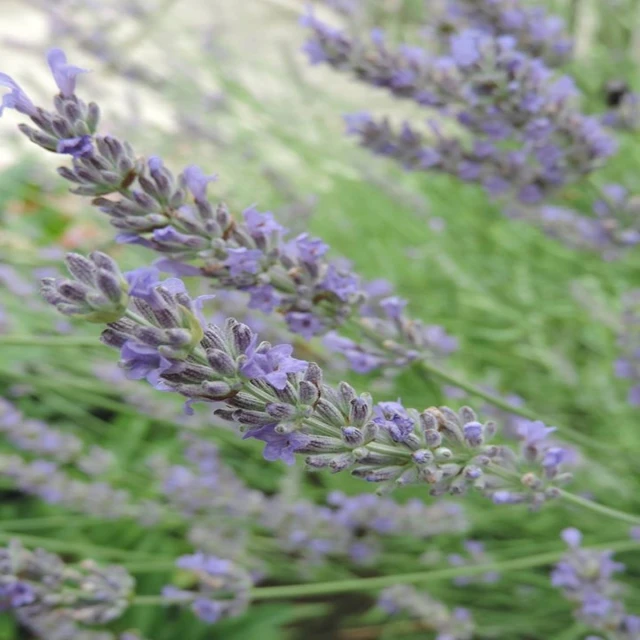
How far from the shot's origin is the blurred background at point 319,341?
175cm

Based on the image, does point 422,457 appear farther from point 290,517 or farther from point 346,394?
point 290,517

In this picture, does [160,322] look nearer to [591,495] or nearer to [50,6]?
[591,495]

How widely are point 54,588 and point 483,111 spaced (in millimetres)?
977

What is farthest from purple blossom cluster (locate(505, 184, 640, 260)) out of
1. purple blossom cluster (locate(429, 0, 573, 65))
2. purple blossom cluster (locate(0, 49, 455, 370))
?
purple blossom cluster (locate(0, 49, 455, 370))

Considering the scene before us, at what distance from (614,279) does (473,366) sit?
50 cm

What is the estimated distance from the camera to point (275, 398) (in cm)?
62

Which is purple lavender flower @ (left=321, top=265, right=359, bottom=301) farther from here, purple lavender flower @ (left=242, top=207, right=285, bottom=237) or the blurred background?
the blurred background

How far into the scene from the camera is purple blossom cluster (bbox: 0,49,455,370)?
27.6 inches

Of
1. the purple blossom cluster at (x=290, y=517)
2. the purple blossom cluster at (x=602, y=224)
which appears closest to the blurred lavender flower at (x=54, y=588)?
the purple blossom cluster at (x=290, y=517)

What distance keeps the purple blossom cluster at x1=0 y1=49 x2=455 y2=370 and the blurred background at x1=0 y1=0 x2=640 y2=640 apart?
0.51 meters

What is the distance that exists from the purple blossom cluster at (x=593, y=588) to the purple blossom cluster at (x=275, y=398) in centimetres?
53

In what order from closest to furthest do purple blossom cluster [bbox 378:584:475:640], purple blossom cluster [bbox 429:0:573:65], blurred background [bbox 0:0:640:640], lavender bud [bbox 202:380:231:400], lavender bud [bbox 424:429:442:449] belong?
lavender bud [bbox 202:380:231:400] < lavender bud [bbox 424:429:442:449] < purple blossom cluster [bbox 429:0:573:65] < purple blossom cluster [bbox 378:584:475:640] < blurred background [bbox 0:0:640:640]

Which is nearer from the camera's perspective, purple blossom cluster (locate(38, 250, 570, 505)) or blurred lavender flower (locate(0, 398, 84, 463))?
purple blossom cluster (locate(38, 250, 570, 505))

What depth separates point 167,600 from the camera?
3.72 feet
